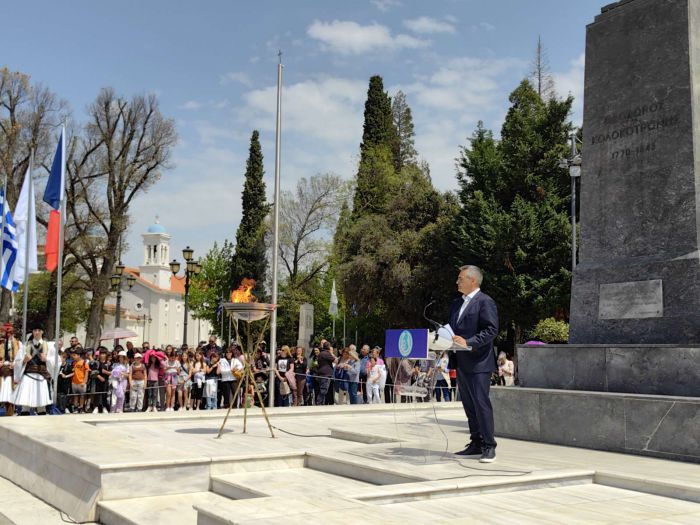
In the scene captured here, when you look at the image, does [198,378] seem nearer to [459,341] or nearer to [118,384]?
[118,384]

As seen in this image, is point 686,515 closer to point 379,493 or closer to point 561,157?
point 379,493

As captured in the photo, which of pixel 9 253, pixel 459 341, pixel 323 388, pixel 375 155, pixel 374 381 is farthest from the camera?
pixel 375 155

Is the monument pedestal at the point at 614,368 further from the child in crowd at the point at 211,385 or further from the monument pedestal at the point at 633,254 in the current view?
the child in crowd at the point at 211,385

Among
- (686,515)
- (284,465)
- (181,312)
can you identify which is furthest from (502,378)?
(181,312)

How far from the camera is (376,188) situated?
51.2 metres

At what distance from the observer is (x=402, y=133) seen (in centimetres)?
6128

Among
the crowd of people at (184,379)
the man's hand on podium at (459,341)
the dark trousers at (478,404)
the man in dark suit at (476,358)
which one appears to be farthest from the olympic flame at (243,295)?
the crowd of people at (184,379)

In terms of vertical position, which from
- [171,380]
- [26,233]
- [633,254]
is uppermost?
[26,233]

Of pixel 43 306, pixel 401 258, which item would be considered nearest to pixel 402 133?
pixel 401 258

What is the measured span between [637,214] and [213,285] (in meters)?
66.9

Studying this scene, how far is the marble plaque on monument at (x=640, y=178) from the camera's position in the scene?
7969mm

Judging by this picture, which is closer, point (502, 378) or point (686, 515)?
point (686, 515)

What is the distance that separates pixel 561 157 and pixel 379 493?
30.1 meters

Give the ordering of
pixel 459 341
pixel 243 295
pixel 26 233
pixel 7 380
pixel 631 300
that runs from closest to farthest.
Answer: pixel 459 341 → pixel 631 300 → pixel 243 295 → pixel 7 380 → pixel 26 233
